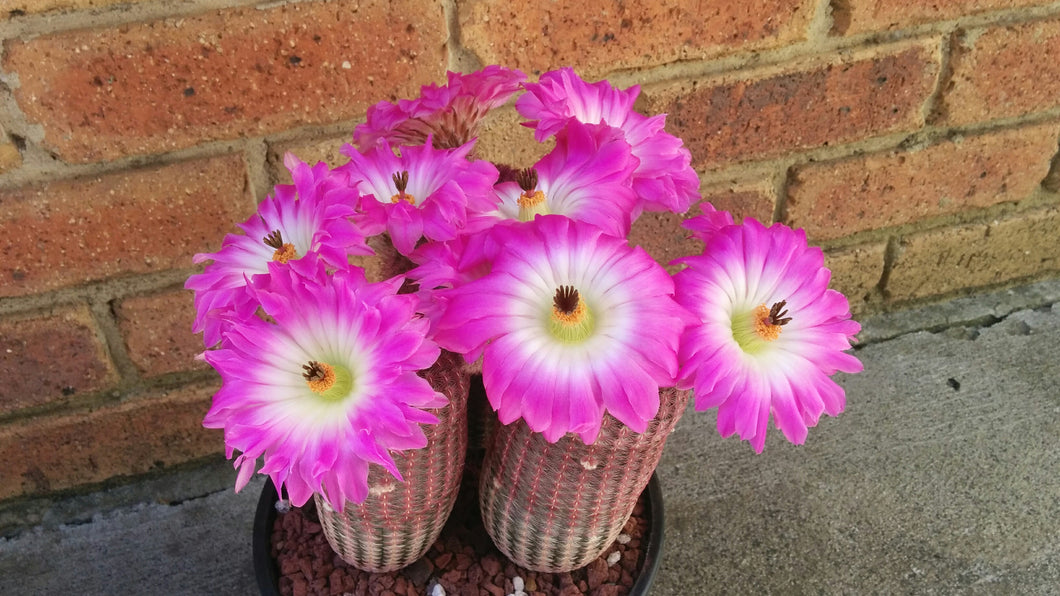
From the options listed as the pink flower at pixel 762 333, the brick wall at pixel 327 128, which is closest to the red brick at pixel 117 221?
the brick wall at pixel 327 128

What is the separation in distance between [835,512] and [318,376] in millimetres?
743

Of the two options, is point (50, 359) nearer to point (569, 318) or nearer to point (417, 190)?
point (417, 190)

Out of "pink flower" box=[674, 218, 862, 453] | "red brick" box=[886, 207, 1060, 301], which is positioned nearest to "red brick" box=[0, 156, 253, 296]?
"pink flower" box=[674, 218, 862, 453]

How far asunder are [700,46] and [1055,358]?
707 millimetres

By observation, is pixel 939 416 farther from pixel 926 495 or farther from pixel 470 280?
pixel 470 280

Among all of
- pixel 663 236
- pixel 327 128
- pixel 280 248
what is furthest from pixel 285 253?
pixel 663 236

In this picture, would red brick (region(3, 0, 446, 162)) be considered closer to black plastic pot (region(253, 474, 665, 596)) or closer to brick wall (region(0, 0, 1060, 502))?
brick wall (region(0, 0, 1060, 502))

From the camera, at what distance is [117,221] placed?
2.64 feet

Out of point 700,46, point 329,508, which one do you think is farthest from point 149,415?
point 700,46

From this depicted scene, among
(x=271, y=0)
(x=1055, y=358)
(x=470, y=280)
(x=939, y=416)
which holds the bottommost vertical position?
(x=470, y=280)

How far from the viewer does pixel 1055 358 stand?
3.74ft

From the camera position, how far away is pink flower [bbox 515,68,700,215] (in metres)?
0.49

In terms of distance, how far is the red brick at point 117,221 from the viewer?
780mm

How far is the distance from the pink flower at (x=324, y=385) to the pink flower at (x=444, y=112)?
0.43ft
